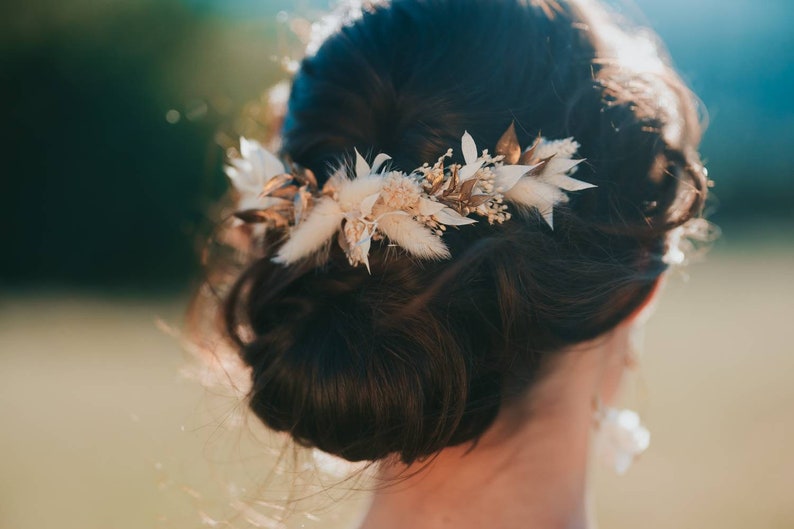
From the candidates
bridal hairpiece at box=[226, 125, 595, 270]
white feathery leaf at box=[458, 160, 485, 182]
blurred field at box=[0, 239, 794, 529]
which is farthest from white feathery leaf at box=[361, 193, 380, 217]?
blurred field at box=[0, 239, 794, 529]

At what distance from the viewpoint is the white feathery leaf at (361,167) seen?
117cm

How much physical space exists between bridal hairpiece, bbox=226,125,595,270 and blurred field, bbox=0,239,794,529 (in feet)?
4.75

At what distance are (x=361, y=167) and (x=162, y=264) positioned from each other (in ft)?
19.1

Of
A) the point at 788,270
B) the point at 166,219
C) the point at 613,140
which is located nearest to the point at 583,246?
the point at 613,140

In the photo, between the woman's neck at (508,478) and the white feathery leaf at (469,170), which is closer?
the white feathery leaf at (469,170)

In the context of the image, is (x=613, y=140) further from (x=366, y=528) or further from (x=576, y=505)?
(x=366, y=528)

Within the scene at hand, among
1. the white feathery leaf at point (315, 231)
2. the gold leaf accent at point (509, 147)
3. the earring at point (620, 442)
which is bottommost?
the earring at point (620, 442)

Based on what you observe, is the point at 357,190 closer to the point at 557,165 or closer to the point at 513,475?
the point at 557,165

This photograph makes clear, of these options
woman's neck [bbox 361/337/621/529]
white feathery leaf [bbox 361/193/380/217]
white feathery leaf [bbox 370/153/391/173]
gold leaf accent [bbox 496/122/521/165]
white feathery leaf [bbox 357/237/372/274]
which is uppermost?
gold leaf accent [bbox 496/122/521/165]

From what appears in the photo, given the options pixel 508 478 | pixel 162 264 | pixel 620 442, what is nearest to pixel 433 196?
pixel 508 478

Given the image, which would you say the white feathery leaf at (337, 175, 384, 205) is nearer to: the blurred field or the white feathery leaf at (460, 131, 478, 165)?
the white feathery leaf at (460, 131, 478, 165)

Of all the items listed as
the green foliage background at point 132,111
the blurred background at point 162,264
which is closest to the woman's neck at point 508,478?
the blurred background at point 162,264

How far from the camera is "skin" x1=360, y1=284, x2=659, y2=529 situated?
1.25 metres

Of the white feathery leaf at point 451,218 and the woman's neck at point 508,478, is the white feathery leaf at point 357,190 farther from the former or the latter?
the woman's neck at point 508,478
